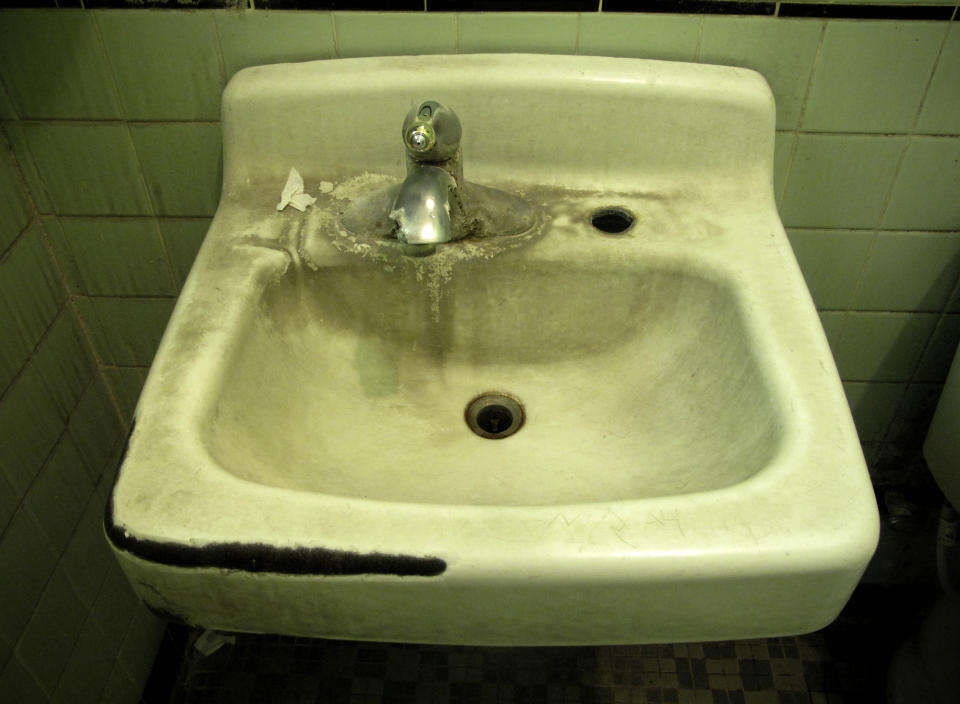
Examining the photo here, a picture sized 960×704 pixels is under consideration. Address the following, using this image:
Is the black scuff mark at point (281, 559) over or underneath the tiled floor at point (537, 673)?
over

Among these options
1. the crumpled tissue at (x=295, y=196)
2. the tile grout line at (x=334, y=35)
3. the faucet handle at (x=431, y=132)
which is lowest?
the crumpled tissue at (x=295, y=196)

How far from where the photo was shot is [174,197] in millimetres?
864

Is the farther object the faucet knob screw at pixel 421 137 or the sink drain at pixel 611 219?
the sink drain at pixel 611 219

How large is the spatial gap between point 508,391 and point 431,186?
0.78 feet

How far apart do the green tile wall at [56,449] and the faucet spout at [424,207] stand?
1.37 ft

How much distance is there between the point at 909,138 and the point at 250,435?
76cm

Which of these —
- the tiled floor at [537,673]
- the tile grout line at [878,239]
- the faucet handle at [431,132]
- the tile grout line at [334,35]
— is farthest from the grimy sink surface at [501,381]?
the tiled floor at [537,673]

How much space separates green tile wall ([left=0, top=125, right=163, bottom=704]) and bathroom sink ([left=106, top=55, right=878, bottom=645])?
0.95 ft

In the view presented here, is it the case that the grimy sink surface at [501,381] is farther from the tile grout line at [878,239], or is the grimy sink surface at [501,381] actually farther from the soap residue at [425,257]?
the tile grout line at [878,239]

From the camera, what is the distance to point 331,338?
2.32 ft

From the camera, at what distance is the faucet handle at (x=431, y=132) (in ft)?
1.85

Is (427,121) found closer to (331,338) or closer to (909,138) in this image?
(331,338)

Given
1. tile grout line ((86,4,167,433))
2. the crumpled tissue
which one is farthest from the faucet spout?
tile grout line ((86,4,167,433))

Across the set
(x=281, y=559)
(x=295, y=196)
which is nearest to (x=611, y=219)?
(x=295, y=196)
